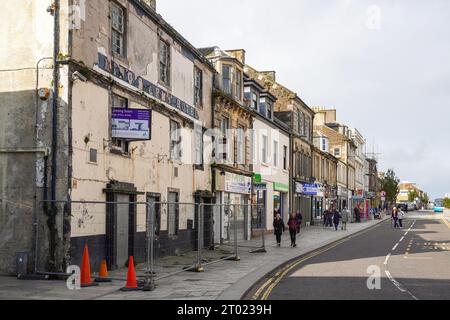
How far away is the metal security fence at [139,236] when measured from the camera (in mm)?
→ 13320

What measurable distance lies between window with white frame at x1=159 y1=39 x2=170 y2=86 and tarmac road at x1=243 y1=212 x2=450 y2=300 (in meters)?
8.11

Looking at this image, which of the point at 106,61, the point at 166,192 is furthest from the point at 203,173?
the point at 106,61

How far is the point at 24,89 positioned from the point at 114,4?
4.12 meters

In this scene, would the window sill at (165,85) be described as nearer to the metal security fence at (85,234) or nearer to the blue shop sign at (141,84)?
the blue shop sign at (141,84)

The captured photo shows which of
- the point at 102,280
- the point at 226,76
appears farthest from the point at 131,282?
the point at 226,76

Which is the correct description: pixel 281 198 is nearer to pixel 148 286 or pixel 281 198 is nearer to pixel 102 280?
pixel 102 280

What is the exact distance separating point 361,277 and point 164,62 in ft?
34.9

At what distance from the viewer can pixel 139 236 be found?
1697 cm

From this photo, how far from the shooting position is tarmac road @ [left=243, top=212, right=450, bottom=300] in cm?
1149

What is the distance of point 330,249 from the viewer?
24.0 m

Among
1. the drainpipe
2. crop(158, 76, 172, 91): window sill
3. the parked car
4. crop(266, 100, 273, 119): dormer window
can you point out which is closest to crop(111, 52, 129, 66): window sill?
the drainpipe

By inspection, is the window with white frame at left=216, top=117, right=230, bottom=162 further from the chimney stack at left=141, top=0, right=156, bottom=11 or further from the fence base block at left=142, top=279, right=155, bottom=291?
the fence base block at left=142, top=279, right=155, bottom=291

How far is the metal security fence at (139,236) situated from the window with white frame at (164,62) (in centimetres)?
475
